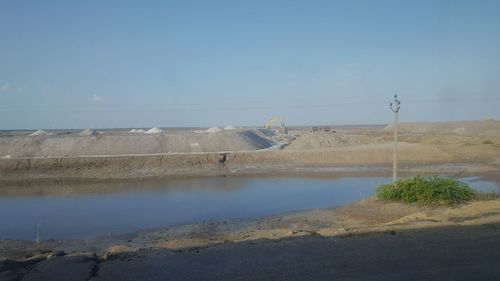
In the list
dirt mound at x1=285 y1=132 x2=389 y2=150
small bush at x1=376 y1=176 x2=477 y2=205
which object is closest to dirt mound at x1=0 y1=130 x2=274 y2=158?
dirt mound at x1=285 y1=132 x2=389 y2=150

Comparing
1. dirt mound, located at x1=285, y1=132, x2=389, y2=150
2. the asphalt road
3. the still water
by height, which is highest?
dirt mound, located at x1=285, y1=132, x2=389, y2=150

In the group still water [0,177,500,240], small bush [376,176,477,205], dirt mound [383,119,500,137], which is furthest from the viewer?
dirt mound [383,119,500,137]

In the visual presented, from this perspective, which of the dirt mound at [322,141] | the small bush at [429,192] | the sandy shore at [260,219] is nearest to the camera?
the sandy shore at [260,219]

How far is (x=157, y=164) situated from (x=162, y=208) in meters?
18.4

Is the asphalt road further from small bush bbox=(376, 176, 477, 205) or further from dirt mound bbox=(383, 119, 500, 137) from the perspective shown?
dirt mound bbox=(383, 119, 500, 137)

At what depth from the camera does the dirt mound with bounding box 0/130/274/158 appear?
41669 mm

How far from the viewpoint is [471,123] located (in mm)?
87750

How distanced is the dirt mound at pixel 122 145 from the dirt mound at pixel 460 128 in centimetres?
4335

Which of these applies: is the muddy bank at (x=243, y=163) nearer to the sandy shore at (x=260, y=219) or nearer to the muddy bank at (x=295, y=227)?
the sandy shore at (x=260, y=219)

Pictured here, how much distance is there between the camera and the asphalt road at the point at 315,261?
7.04 m

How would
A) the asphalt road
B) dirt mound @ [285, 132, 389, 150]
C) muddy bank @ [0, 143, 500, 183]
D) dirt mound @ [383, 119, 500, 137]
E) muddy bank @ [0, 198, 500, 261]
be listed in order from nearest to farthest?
the asphalt road → muddy bank @ [0, 198, 500, 261] → muddy bank @ [0, 143, 500, 183] → dirt mound @ [285, 132, 389, 150] → dirt mound @ [383, 119, 500, 137]

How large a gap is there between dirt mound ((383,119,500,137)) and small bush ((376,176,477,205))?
5821 cm

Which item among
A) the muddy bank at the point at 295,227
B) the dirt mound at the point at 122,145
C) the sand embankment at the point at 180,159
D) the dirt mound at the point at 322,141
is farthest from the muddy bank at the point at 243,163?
the muddy bank at the point at 295,227

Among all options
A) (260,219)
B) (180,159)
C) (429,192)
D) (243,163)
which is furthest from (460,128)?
(260,219)
